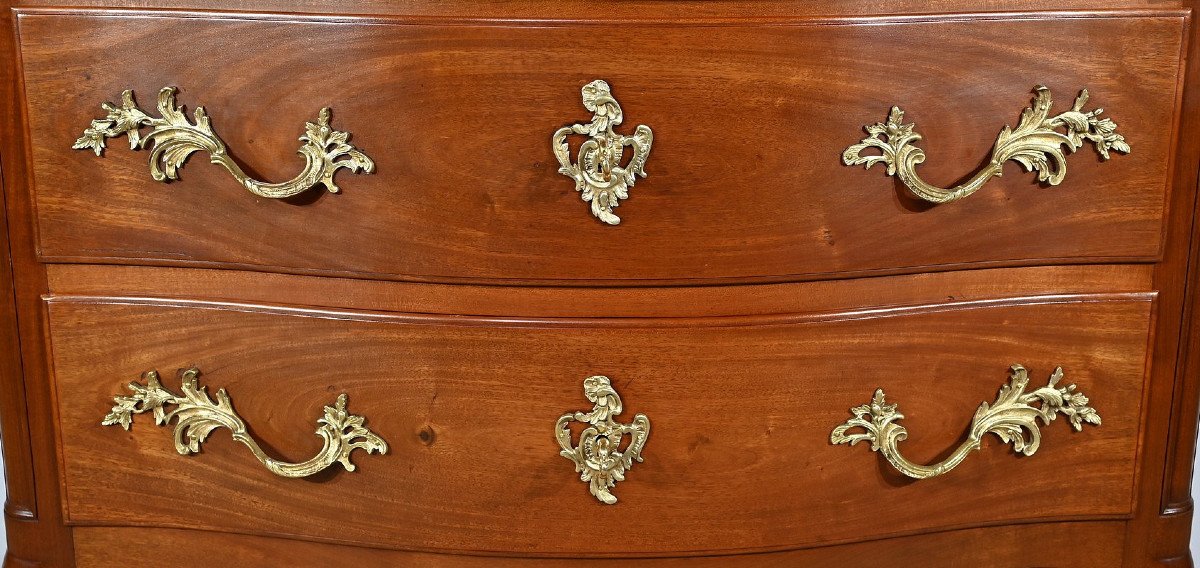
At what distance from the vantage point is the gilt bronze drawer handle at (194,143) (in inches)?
31.4

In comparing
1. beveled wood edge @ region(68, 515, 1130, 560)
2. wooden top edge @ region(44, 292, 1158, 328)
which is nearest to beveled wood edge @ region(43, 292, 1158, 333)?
wooden top edge @ region(44, 292, 1158, 328)

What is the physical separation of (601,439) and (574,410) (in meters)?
0.03

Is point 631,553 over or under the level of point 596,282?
under

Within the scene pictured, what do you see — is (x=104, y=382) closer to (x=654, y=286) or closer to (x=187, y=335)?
(x=187, y=335)

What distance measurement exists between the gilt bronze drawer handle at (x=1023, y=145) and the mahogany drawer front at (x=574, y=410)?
11 centimetres

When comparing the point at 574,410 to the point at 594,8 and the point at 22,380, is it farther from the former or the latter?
the point at 22,380

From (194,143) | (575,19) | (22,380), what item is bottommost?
(22,380)

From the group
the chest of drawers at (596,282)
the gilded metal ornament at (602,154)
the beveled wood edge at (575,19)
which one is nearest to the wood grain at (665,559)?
the chest of drawers at (596,282)

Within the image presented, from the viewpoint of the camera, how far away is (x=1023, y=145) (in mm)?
828

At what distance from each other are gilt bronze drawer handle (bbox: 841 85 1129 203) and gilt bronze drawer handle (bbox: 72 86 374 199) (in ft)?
1.17

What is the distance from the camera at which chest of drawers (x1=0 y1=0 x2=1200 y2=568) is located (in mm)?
792

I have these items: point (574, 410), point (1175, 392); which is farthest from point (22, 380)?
point (1175, 392)

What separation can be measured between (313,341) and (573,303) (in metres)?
0.20

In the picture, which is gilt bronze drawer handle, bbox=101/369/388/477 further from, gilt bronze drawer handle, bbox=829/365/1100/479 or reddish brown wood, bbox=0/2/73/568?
gilt bronze drawer handle, bbox=829/365/1100/479
